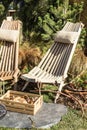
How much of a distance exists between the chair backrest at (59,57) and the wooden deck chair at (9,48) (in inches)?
23.3

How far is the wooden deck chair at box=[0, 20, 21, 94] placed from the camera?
276 inches

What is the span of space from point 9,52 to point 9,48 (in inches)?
3.5

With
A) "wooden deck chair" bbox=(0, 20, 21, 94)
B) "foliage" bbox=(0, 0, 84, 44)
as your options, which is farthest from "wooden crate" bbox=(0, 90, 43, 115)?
"foliage" bbox=(0, 0, 84, 44)

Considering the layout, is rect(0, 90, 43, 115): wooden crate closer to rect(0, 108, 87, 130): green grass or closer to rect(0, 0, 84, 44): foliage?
rect(0, 108, 87, 130): green grass

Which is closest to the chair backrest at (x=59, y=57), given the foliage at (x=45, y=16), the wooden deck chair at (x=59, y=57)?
the wooden deck chair at (x=59, y=57)

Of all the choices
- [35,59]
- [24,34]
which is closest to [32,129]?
[35,59]

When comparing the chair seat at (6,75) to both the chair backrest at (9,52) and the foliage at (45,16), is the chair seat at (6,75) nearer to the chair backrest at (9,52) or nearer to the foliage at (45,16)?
the chair backrest at (9,52)

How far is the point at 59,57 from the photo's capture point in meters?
7.11

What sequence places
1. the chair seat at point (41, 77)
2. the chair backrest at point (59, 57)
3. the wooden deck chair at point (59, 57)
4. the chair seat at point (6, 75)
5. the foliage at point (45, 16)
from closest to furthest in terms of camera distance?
the chair seat at point (41, 77) → the chair seat at point (6, 75) → the wooden deck chair at point (59, 57) → the chair backrest at point (59, 57) → the foliage at point (45, 16)

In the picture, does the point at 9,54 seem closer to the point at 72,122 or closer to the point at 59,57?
the point at 59,57

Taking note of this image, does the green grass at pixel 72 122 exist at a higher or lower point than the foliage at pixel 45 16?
lower

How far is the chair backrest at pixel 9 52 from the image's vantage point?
7.10m

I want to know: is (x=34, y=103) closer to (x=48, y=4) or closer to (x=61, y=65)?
(x=61, y=65)

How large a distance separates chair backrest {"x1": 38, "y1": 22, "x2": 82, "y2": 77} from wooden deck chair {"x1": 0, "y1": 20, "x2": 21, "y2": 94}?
59 cm
